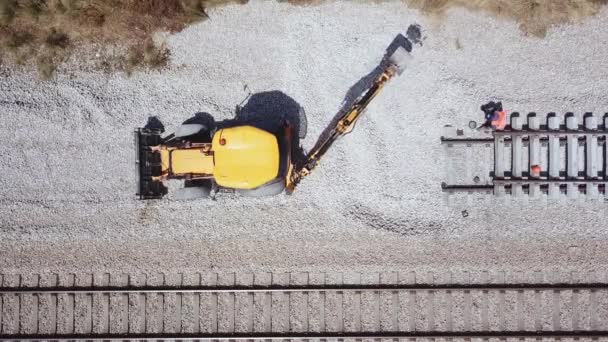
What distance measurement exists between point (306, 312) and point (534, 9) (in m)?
7.09

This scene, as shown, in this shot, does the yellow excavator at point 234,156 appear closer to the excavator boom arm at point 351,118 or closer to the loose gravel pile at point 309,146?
the excavator boom arm at point 351,118

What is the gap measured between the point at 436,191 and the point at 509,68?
8.80 ft

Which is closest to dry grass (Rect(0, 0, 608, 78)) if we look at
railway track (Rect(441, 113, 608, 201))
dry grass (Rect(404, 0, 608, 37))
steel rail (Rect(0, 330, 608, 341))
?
dry grass (Rect(404, 0, 608, 37))

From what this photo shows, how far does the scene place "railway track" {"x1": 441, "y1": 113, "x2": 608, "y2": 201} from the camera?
10.8m

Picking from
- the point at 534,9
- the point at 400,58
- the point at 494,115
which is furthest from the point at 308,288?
the point at 534,9

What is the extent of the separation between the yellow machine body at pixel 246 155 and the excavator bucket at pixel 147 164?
1350 mm

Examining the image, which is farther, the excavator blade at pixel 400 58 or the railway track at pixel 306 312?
the railway track at pixel 306 312

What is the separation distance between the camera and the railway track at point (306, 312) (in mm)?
10852

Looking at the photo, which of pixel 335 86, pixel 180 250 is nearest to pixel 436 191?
pixel 335 86

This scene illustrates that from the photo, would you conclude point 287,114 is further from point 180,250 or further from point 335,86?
point 180,250

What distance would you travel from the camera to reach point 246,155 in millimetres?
10211

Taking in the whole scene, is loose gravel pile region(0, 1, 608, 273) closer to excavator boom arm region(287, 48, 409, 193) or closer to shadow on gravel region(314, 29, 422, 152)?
shadow on gravel region(314, 29, 422, 152)

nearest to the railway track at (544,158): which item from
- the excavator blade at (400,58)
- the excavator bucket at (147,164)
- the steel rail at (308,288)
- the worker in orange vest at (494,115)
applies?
the worker in orange vest at (494,115)

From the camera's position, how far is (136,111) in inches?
442
